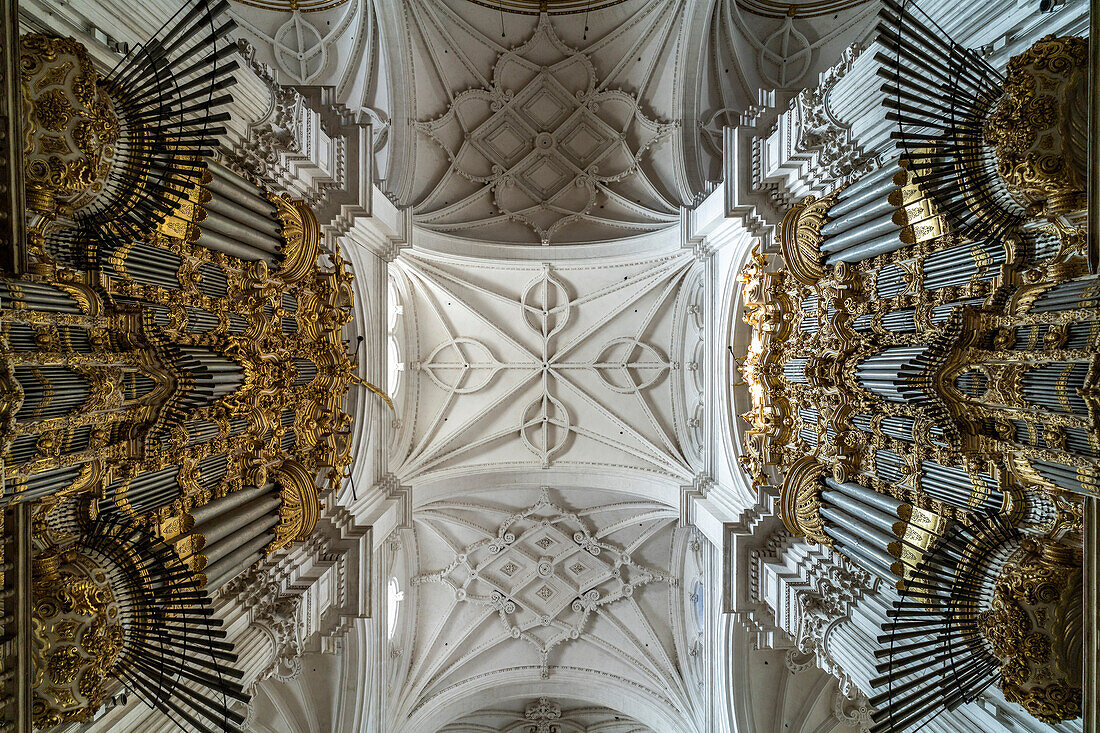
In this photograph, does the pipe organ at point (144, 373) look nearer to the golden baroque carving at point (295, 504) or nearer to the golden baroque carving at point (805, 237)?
the golden baroque carving at point (295, 504)

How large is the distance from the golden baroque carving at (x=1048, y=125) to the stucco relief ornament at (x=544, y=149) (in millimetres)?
8909

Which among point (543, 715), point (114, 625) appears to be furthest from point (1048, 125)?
point (543, 715)

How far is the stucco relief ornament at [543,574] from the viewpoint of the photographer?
16344 millimetres

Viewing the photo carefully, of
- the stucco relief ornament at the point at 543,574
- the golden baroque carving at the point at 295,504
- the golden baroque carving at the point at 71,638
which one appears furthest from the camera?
the stucco relief ornament at the point at 543,574

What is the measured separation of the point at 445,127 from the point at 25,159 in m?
10.2

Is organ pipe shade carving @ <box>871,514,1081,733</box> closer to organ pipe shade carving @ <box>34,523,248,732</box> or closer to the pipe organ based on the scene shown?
organ pipe shade carving @ <box>34,523,248,732</box>

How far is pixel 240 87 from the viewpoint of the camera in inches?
319

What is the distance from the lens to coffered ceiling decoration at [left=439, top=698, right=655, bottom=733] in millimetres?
16688

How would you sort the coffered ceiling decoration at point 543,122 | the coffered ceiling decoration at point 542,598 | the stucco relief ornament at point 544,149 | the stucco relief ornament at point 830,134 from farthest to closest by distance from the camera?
1. the coffered ceiling decoration at point 542,598
2. the stucco relief ornament at point 544,149
3. the coffered ceiling decoration at point 543,122
4. the stucco relief ornament at point 830,134

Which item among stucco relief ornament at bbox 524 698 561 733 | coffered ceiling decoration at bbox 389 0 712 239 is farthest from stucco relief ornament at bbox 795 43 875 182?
stucco relief ornament at bbox 524 698 561 733

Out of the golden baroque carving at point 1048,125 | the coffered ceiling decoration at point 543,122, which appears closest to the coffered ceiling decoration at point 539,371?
the coffered ceiling decoration at point 543,122

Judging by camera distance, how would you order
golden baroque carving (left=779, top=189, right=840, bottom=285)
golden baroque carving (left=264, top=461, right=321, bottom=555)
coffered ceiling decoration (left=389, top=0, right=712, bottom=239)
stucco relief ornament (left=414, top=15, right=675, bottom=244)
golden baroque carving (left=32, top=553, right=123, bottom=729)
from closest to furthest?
golden baroque carving (left=32, top=553, right=123, bottom=729), golden baroque carving (left=779, top=189, right=840, bottom=285), golden baroque carving (left=264, top=461, right=321, bottom=555), coffered ceiling decoration (left=389, top=0, right=712, bottom=239), stucco relief ornament (left=414, top=15, right=675, bottom=244)

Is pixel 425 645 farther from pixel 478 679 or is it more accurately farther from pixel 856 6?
pixel 856 6

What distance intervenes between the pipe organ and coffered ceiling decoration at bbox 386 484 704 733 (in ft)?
25.1
